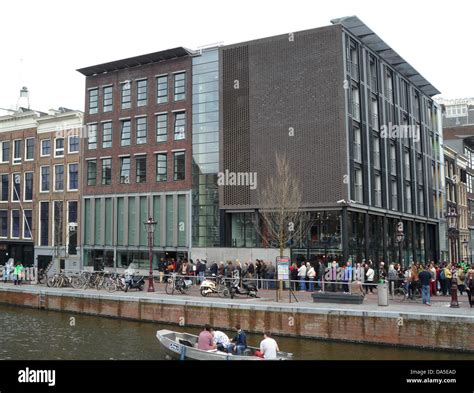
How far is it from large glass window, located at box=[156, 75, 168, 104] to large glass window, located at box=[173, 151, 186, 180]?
15.1ft

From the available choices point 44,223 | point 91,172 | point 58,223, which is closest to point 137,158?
point 91,172

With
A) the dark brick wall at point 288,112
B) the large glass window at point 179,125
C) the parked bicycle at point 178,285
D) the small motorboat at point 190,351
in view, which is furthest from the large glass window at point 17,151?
the small motorboat at point 190,351

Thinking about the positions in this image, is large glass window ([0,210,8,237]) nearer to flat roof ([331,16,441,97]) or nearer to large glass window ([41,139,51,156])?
large glass window ([41,139,51,156])

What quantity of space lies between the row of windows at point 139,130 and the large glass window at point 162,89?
3.94 ft

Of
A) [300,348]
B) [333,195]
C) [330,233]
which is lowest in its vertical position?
[300,348]

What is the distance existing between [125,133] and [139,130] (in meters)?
1.51

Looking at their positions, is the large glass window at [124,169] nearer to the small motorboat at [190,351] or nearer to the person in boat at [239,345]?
the small motorboat at [190,351]

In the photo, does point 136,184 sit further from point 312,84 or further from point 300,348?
point 300,348

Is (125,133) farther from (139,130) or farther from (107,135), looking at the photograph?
(107,135)

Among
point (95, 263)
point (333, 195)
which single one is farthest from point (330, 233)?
point (95, 263)
